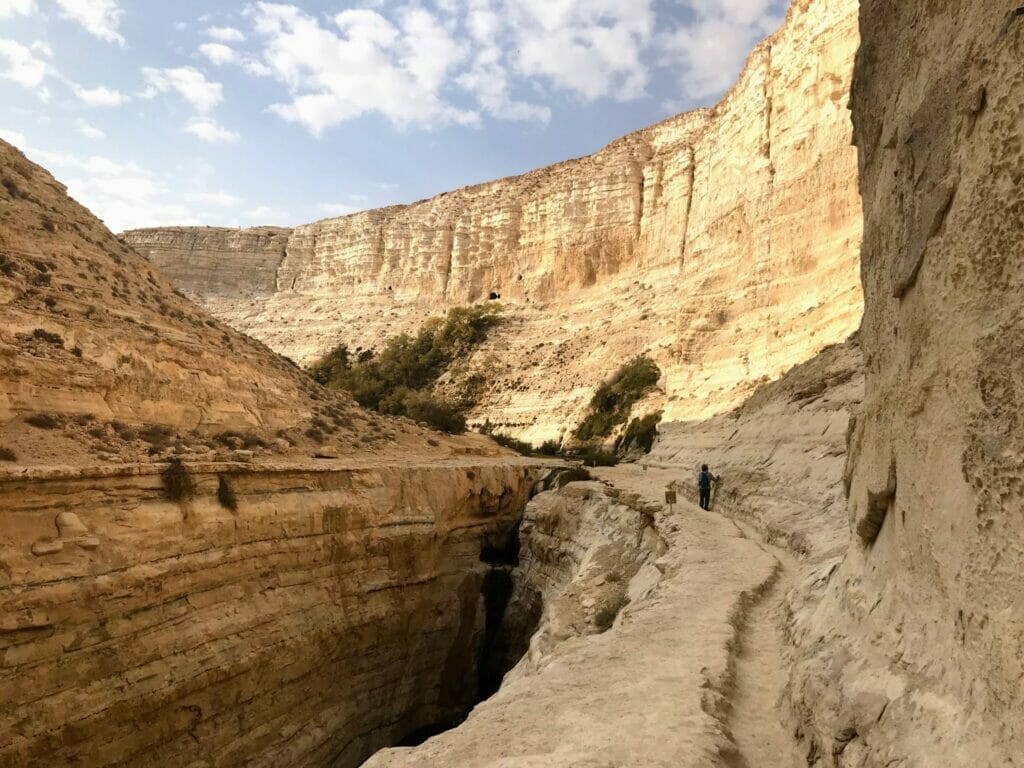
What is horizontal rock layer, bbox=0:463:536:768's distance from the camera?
23.4ft

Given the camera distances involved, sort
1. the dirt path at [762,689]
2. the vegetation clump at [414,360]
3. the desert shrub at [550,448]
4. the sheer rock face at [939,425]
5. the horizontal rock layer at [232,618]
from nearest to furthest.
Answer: the sheer rock face at [939,425], the dirt path at [762,689], the horizontal rock layer at [232,618], the desert shrub at [550,448], the vegetation clump at [414,360]

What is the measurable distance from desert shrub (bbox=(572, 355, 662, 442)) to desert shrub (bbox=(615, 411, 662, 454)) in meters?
1.28

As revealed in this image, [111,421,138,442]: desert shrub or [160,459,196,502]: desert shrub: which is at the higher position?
[111,421,138,442]: desert shrub

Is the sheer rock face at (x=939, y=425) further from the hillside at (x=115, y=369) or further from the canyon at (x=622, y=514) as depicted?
the hillside at (x=115, y=369)

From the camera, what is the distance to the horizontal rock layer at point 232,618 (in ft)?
23.4

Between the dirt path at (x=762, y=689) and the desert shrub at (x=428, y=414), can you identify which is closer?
the dirt path at (x=762, y=689)

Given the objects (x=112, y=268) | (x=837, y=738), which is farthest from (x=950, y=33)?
(x=112, y=268)

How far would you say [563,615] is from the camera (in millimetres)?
7250

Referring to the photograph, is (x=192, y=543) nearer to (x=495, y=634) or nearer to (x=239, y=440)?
(x=239, y=440)

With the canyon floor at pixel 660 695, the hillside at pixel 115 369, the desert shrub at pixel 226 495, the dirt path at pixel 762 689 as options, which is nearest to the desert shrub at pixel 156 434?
the hillside at pixel 115 369

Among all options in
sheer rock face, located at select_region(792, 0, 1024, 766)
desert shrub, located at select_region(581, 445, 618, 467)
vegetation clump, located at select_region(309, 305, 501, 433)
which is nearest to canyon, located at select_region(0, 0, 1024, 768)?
sheer rock face, located at select_region(792, 0, 1024, 766)

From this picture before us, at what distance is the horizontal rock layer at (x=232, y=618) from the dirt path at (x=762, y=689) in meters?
6.89

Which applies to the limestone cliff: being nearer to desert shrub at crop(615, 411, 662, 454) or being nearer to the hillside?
the hillside

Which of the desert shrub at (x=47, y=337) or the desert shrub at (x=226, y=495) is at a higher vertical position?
the desert shrub at (x=47, y=337)
